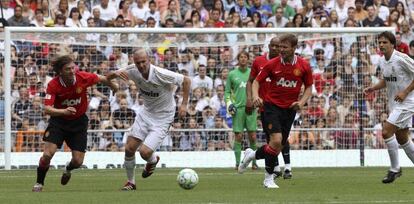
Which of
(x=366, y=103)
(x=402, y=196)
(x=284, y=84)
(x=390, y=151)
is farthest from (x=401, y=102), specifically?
(x=366, y=103)

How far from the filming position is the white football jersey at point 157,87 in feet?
50.5

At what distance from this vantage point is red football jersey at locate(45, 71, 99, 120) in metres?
15.0

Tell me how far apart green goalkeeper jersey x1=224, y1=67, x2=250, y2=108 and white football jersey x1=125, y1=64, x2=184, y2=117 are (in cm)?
566

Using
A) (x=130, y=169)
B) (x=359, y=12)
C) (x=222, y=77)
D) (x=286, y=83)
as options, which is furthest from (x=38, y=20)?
(x=286, y=83)

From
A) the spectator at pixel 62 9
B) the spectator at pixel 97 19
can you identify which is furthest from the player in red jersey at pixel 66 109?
the spectator at pixel 97 19

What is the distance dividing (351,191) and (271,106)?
5.91ft

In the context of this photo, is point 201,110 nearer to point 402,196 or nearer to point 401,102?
point 401,102

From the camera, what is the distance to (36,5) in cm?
2661

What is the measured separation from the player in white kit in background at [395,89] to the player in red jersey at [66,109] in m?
4.28

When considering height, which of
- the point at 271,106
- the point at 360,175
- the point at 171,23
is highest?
the point at 171,23

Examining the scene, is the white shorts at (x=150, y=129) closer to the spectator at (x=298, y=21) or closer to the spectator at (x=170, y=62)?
the spectator at (x=170, y=62)

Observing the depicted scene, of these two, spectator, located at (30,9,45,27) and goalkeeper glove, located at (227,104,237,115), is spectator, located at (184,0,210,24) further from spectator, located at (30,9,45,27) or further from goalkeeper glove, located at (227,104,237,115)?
goalkeeper glove, located at (227,104,237,115)

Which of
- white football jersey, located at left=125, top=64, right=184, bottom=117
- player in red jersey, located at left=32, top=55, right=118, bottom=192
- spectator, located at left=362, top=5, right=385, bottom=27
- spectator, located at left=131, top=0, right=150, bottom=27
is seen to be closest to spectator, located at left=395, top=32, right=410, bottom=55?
spectator, located at left=362, top=5, right=385, bottom=27

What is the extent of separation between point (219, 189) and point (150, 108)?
5.94 ft
